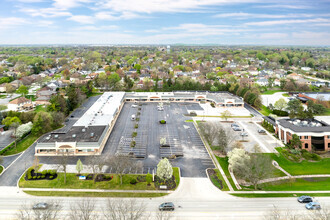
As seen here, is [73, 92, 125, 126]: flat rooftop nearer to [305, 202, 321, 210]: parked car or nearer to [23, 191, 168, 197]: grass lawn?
[23, 191, 168, 197]: grass lawn

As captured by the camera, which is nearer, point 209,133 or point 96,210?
point 96,210

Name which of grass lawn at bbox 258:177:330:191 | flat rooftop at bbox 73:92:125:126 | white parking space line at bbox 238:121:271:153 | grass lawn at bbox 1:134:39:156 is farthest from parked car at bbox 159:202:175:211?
grass lawn at bbox 1:134:39:156

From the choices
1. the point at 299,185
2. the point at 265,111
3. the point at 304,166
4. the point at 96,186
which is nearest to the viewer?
the point at 96,186

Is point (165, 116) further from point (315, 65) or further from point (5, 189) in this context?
point (315, 65)

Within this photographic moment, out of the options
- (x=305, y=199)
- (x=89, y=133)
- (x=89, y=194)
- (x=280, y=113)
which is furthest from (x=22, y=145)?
Answer: (x=280, y=113)

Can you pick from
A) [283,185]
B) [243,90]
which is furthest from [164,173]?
[243,90]

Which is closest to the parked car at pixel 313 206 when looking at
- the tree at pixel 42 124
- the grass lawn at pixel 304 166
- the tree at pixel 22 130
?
the grass lawn at pixel 304 166

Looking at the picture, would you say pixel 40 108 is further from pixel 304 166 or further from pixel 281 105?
pixel 281 105

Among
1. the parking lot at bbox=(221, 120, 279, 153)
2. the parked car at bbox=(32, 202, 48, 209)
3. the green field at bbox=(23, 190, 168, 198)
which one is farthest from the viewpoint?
the parking lot at bbox=(221, 120, 279, 153)
